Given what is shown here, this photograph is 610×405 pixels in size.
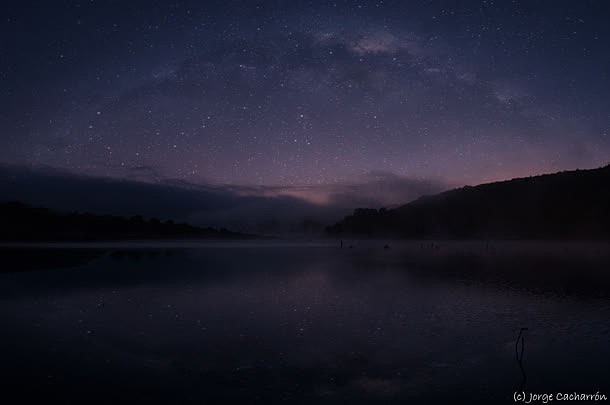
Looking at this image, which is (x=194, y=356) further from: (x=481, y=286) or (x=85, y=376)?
(x=481, y=286)

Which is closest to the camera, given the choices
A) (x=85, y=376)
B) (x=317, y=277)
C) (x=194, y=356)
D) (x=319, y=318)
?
(x=85, y=376)

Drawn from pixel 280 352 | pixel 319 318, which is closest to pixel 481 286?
pixel 319 318

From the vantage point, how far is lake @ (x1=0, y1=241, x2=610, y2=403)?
1670cm

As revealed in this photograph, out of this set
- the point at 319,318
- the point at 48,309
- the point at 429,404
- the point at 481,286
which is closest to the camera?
the point at 429,404

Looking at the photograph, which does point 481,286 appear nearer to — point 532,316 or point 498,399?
point 532,316

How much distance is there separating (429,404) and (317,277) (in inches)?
1505

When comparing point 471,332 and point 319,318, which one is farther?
point 319,318

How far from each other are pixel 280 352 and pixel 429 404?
27.4 feet

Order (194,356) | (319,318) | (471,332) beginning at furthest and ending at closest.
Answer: (319,318)
(471,332)
(194,356)

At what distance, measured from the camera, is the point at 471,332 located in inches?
999

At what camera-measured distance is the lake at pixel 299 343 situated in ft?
54.8

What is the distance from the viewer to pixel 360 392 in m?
16.4

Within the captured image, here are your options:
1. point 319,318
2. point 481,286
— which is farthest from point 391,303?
point 481,286

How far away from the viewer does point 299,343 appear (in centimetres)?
2294
